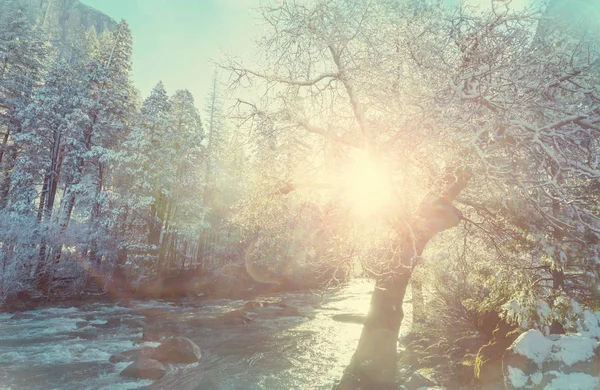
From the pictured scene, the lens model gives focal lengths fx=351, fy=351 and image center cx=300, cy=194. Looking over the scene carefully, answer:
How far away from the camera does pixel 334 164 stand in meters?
7.94

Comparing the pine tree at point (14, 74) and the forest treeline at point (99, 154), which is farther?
the pine tree at point (14, 74)

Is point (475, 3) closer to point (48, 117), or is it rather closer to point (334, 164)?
point (334, 164)

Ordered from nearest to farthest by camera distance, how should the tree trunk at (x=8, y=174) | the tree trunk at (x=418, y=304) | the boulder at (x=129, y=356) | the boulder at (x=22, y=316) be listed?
1. the boulder at (x=129, y=356)
2. the boulder at (x=22, y=316)
3. the tree trunk at (x=418, y=304)
4. the tree trunk at (x=8, y=174)

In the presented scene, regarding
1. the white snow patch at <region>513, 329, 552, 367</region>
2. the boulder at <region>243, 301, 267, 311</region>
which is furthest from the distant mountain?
the white snow patch at <region>513, 329, 552, 367</region>

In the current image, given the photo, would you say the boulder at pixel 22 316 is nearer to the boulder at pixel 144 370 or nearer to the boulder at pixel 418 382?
the boulder at pixel 144 370

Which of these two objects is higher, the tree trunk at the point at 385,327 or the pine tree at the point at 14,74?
the pine tree at the point at 14,74

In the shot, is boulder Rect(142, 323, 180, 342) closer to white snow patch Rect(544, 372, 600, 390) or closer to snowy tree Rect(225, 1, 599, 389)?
snowy tree Rect(225, 1, 599, 389)

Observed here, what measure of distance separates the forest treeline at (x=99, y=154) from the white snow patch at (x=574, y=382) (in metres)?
21.0

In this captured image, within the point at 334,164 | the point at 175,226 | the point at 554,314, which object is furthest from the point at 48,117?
the point at 554,314

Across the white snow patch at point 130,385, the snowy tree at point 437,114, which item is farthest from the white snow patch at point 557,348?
the white snow patch at point 130,385

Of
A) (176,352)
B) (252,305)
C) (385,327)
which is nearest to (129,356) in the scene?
(176,352)

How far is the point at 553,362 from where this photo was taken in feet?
19.1

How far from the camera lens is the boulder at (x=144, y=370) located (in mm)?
9844

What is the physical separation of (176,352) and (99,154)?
20303 millimetres
